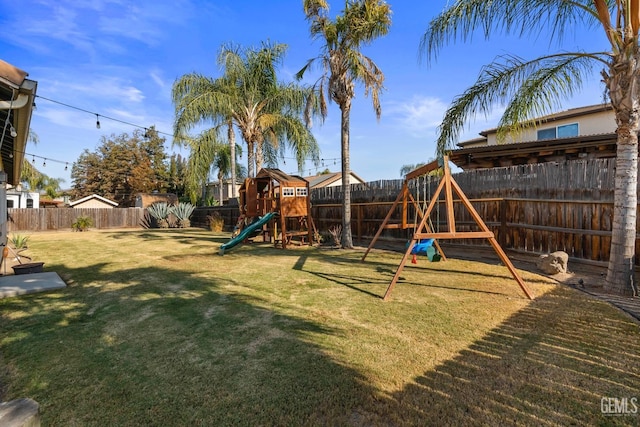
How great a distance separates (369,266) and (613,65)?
5.47 metres

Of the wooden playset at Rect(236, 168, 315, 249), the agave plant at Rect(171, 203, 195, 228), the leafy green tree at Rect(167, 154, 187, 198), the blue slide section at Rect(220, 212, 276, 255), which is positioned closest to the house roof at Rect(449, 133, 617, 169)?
the wooden playset at Rect(236, 168, 315, 249)

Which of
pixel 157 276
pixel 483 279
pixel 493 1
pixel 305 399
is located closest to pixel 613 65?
pixel 493 1

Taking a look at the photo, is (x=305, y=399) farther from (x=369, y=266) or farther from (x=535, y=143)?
(x=535, y=143)

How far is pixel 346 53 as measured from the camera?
954 centimetres

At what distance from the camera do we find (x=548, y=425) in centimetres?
204

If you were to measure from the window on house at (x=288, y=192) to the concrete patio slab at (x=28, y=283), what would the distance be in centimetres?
671

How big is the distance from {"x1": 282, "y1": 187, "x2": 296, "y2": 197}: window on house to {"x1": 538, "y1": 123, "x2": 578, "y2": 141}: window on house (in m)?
11.0

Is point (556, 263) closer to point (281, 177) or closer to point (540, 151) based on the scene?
point (540, 151)

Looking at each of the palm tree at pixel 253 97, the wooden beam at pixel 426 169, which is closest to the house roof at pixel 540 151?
the wooden beam at pixel 426 169

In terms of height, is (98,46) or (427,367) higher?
(98,46)

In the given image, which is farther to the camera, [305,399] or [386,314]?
[386,314]

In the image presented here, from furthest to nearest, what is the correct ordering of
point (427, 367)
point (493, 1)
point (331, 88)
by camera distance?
point (331, 88), point (493, 1), point (427, 367)

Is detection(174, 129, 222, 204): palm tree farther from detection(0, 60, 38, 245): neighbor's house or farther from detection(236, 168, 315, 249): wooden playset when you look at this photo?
detection(0, 60, 38, 245): neighbor's house

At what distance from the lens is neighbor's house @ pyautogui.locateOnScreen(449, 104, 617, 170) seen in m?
9.34
